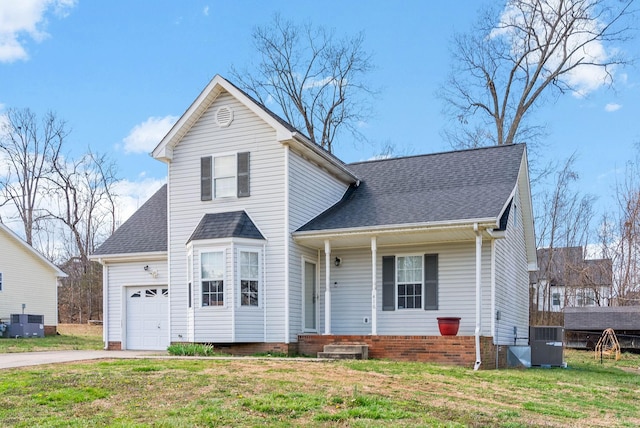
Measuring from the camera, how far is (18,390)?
882 cm

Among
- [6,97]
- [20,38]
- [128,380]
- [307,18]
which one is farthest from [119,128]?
[128,380]

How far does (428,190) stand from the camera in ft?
56.1

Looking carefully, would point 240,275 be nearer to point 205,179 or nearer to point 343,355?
point 205,179

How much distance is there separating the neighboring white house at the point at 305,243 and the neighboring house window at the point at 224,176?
0.03m

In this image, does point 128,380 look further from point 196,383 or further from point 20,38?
point 20,38

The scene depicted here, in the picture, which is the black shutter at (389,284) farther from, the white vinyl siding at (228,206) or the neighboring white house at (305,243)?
the white vinyl siding at (228,206)

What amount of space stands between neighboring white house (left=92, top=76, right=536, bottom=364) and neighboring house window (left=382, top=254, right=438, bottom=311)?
0.03m

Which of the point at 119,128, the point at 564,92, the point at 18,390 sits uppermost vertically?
the point at 564,92

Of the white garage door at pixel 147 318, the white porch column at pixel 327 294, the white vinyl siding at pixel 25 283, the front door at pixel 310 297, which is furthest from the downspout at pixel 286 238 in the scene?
the white vinyl siding at pixel 25 283

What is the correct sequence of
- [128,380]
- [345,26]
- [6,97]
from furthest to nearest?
[6,97]
[345,26]
[128,380]

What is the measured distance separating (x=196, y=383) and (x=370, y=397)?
8.42ft

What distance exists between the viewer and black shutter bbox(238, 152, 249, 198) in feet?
52.5

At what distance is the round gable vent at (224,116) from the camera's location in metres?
16.2

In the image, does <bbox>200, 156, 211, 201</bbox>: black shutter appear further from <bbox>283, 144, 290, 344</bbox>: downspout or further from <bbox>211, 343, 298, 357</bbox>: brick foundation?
<bbox>211, 343, 298, 357</bbox>: brick foundation
